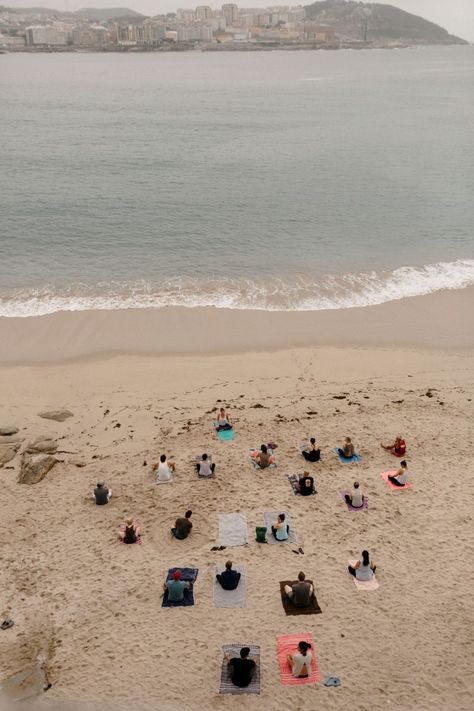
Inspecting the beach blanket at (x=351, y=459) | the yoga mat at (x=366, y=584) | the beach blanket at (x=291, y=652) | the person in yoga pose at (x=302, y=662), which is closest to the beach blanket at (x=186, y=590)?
the beach blanket at (x=291, y=652)

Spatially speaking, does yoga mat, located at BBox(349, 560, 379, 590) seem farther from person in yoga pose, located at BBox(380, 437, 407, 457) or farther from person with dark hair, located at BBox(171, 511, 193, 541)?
person in yoga pose, located at BBox(380, 437, 407, 457)

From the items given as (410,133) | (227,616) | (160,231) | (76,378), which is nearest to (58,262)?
(160,231)

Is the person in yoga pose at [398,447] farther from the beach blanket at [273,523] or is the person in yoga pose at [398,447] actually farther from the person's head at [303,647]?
the person's head at [303,647]

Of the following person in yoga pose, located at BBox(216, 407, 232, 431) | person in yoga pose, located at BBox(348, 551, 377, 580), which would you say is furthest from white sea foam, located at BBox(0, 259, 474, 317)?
person in yoga pose, located at BBox(348, 551, 377, 580)

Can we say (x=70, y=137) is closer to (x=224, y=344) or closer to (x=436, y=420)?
(x=224, y=344)

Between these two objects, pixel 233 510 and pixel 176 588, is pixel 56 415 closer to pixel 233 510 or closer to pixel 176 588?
pixel 233 510

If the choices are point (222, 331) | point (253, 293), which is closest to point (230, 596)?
point (222, 331)
